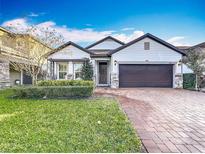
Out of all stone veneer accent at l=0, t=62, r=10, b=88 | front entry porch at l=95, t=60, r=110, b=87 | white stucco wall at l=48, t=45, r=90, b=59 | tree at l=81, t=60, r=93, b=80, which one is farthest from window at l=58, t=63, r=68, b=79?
stone veneer accent at l=0, t=62, r=10, b=88

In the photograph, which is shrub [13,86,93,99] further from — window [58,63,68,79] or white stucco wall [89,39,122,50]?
white stucco wall [89,39,122,50]

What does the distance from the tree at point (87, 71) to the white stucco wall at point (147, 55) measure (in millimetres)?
2377

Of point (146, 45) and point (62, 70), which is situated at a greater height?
point (146, 45)

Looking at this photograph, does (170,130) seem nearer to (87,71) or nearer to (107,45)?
(87,71)

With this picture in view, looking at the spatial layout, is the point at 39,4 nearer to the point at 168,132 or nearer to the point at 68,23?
the point at 68,23

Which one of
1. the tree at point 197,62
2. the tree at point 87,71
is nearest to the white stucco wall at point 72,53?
the tree at point 87,71

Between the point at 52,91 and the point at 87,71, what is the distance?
8.52 metres

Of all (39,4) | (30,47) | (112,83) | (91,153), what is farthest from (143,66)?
(91,153)

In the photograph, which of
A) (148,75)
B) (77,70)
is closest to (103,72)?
(77,70)

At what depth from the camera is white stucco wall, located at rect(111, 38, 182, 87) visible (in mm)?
18031

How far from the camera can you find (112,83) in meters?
18.2

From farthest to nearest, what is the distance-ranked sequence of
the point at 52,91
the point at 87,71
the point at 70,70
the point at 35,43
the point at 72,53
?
the point at 70,70, the point at 72,53, the point at 87,71, the point at 35,43, the point at 52,91

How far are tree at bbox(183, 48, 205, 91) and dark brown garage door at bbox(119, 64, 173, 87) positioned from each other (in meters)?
2.09

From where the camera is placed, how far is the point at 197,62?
642 inches
